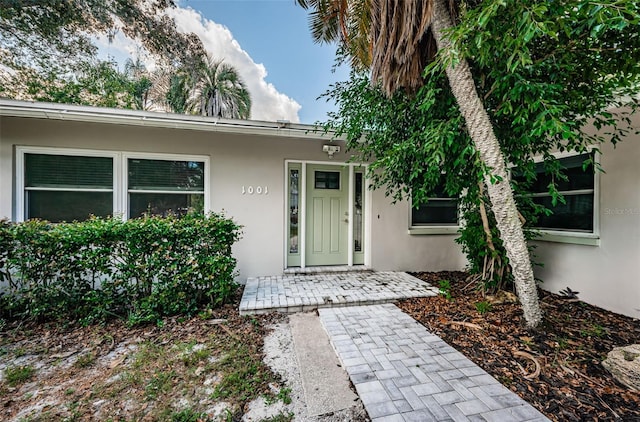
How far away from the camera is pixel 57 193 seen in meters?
4.00

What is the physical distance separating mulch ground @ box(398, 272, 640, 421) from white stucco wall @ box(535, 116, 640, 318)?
21cm

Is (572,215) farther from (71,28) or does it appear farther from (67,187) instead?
(71,28)

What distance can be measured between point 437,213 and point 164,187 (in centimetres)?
534

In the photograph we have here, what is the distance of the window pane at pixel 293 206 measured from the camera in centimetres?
505

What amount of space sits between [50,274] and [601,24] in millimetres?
5721

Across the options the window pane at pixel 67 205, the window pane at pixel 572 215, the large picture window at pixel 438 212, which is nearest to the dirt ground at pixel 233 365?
the window pane at pixel 572 215

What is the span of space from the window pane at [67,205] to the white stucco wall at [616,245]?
284 inches

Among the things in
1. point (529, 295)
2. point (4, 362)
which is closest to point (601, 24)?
point (529, 295)

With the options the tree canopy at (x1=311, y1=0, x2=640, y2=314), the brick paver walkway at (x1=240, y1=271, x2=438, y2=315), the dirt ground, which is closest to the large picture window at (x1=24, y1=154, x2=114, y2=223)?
the dirt ground

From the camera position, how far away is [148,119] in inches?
148

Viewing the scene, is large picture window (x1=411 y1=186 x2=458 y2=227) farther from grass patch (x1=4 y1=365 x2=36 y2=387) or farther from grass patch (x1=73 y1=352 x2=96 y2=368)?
grass patch (x1=4 y1=365 x2=36 y2=387)

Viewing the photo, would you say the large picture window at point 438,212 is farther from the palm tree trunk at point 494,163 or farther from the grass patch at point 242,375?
the grass patch at point 242,375

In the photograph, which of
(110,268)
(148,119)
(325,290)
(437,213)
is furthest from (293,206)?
(437,213)

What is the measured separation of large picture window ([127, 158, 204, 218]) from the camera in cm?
429
